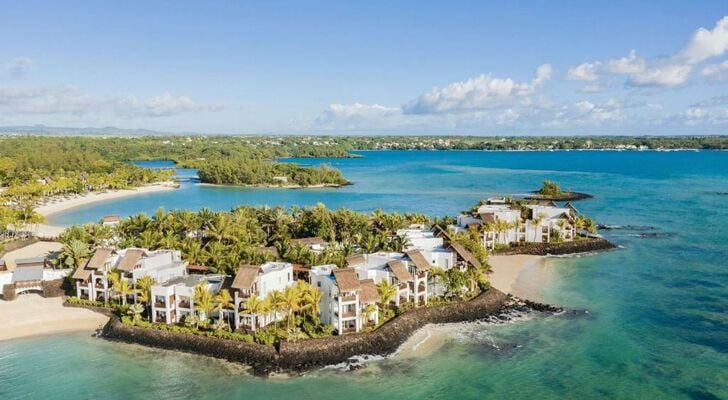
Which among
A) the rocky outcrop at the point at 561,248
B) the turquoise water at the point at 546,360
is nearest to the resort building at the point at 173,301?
the turquoise water at the point at 546,360

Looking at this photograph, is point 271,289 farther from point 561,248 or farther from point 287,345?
point 561,248

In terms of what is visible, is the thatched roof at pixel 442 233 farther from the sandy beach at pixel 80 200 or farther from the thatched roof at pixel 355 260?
the sandy beach at pixel 80 200

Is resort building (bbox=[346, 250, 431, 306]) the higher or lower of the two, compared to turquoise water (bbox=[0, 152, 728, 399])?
higher

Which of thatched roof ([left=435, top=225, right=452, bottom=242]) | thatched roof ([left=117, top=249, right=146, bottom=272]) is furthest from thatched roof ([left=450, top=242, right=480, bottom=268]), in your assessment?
thatched roof ([left=117, top=249, right=146, bottom=272])

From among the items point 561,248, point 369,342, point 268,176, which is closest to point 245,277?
point 369,342

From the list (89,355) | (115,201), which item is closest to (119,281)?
(89,355)

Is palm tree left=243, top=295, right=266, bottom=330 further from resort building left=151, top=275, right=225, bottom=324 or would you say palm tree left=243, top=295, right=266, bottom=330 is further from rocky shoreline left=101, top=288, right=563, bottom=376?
resort building left=151, top=275, right=225, bottom=324
